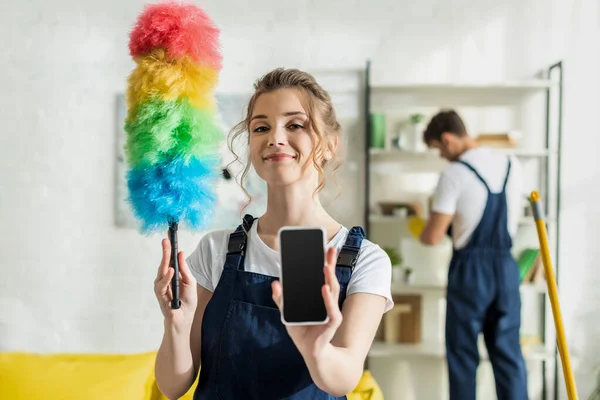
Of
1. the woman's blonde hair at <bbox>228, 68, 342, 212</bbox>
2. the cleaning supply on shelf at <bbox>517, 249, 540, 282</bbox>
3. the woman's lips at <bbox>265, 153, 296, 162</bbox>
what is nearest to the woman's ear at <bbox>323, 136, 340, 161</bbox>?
the woman's blonde hair at <bbox>228, 68, 342, 212</bbox>

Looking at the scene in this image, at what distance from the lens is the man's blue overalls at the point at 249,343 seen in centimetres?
101

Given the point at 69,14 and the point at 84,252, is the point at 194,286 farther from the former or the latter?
the point at 69,14

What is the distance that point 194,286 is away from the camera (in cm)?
102

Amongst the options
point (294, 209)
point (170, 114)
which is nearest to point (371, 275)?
point (294, 209)

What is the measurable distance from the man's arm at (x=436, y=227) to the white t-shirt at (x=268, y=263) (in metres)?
1.57

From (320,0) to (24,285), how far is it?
7.16 ft

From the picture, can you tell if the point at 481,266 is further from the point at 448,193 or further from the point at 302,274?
the point at 302,274

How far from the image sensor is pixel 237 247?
1104mm

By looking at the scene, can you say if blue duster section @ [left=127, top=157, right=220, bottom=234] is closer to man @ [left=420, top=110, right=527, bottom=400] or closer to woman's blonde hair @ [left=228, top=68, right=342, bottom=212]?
woman's blonde hair @ [left=228, top=68, right=342, bottom=212]

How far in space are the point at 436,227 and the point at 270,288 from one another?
1.69 m

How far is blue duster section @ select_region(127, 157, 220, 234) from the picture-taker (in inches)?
39.7

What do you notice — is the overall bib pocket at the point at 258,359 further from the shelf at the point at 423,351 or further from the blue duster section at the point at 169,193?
the shelf at the point at 423,351

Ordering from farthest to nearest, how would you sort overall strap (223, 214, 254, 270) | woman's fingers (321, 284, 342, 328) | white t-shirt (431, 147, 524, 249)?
white t-shirt (431, 147, 524, 249), overall strap (223, 214, 254, 270), woman's fingers (321, 284, 342, 328)

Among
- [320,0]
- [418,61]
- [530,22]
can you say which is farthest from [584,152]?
[320,0]
